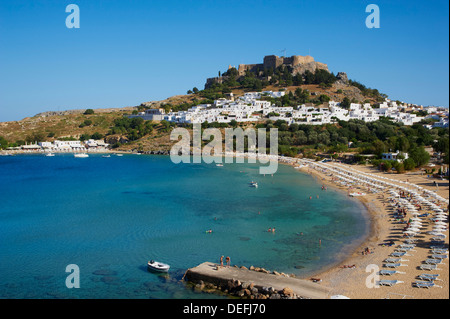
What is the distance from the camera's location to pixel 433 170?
1371 inches

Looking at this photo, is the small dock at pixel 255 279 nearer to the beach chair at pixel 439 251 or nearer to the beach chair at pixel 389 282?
the beach chair at pixel 389 282

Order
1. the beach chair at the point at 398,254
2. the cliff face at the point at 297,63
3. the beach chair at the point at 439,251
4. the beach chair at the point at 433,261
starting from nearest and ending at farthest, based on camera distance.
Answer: the beach chair at the point at 433,261 < the beach chair at the point at 439,251 < the beach chair at the point at 398,254 < the cliff face at the point at 297,63

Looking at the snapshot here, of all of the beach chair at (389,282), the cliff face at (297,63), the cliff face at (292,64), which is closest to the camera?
the beach chair at (389,282)

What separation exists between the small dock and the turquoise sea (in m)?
0.77

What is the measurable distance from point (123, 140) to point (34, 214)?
57.6 meters

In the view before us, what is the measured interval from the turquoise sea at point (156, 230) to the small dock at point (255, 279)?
77 centimetres

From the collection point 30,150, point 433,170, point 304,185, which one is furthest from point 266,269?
point 30,150

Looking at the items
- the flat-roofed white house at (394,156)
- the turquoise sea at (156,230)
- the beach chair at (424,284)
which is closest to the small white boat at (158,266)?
the turquoise sea at (156,230)

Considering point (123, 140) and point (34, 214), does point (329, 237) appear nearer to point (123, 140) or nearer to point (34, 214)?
point (34, 214)

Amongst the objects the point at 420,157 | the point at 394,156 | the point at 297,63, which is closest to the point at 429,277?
the point at 420,157

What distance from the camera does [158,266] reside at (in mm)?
15016

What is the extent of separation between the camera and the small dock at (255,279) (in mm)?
12219

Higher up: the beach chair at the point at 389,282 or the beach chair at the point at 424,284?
the beach chair at the point at 424,284

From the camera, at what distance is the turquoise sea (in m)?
14.8
